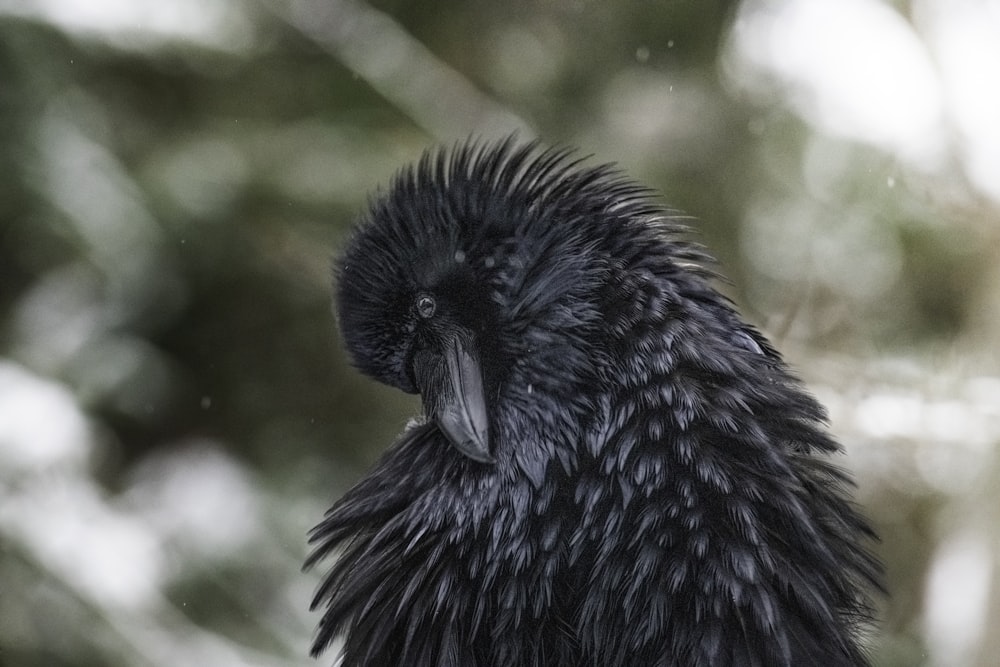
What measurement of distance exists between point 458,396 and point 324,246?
9.71 ft

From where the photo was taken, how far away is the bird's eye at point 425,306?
1732mm

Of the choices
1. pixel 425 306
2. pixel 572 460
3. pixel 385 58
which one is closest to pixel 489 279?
pixel 425 306

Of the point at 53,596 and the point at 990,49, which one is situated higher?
the point at 990,49

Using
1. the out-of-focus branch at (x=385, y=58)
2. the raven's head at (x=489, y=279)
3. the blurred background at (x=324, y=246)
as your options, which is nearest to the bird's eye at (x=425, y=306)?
the raven's head at (x=489, y=279)

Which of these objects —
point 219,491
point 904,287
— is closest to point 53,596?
point 219,491

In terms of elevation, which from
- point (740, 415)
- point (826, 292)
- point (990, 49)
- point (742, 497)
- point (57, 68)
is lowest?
point (742, 497)

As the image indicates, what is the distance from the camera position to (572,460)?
1551 mm

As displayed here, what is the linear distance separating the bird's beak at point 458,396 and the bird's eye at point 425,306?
62 millimetres

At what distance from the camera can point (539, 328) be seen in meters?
1.63

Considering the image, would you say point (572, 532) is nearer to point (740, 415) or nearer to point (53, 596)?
point (740, 415)

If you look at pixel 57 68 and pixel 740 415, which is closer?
pixel 740 415

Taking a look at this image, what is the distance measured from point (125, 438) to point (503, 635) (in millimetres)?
3123

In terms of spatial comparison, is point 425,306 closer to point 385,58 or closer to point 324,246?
point 324,246

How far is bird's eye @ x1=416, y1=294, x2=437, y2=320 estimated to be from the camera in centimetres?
173
